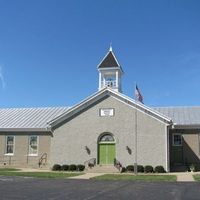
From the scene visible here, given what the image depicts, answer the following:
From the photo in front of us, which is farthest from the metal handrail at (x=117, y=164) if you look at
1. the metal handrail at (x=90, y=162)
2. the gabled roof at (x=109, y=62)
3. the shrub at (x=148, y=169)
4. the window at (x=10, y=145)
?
the window at (x=10, y=145)

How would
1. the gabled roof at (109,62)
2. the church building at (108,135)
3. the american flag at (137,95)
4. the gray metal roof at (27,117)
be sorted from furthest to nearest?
the gray metal roof at (27,117) < the gabled roof at (109,62) < the church building at (108,135) < the american flag at (137,95)

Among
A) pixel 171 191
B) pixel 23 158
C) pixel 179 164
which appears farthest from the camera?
pixel 23 158

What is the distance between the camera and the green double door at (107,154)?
34062 millimetres

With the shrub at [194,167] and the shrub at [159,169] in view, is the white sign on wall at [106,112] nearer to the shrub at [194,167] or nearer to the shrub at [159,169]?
the shrub at [159,169]

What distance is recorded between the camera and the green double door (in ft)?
112

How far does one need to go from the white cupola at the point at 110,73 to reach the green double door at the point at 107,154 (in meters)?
5.93

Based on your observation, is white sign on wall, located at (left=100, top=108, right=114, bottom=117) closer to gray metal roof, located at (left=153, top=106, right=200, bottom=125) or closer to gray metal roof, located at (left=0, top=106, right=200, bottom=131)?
gray metal roof, located at (left=0, top=106, right=200, bottom=131)

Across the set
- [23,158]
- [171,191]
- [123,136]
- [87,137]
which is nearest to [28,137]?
[23,158]

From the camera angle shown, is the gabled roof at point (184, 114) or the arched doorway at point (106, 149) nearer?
the arched doorway at point (106, 149)

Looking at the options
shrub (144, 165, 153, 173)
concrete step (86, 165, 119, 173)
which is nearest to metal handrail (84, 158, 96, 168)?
concrete step (86, 165, 119, 173)

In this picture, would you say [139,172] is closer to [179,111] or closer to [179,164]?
[179,164]

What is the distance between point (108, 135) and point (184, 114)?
957 cm

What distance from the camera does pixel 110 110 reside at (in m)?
34.7

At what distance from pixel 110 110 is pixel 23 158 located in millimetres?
10923
